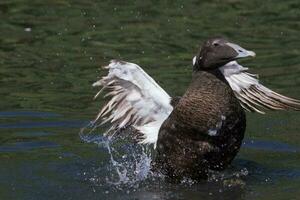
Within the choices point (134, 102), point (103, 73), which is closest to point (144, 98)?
point (134, 102)

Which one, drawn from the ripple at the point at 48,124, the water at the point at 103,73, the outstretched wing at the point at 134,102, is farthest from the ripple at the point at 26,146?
the outstretched wing at the point at 134,102

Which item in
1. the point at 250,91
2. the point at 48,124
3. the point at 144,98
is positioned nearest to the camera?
the point at 144,98

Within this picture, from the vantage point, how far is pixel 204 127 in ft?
27.2

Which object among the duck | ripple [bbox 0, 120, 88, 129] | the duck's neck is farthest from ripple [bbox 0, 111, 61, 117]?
the duck's neck

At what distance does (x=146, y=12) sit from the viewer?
15500 mm

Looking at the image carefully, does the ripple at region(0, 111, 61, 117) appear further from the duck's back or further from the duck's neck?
the duck's neck

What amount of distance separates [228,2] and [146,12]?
148 cm

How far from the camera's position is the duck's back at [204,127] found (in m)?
8.31

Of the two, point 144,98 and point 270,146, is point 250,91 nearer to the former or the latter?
point 270,146

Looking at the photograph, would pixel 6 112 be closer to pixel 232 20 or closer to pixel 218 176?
pixel 218 176

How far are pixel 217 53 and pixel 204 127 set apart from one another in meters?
0.70

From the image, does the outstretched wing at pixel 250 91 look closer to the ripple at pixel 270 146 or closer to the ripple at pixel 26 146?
the ripple at pixel 270 146

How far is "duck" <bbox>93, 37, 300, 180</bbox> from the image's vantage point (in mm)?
8336

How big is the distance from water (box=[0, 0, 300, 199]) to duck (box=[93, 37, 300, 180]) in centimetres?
27
